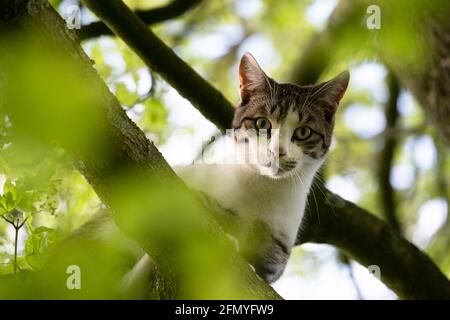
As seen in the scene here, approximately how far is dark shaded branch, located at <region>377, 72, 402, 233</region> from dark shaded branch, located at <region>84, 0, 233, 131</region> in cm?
198

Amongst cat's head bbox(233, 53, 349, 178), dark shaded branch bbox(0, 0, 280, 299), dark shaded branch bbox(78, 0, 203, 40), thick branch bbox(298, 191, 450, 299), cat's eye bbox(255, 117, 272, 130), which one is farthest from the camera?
dark shaded branch bbox(78, 0, 203, 40)

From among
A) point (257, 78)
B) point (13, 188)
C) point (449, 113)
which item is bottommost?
point (13, 188)

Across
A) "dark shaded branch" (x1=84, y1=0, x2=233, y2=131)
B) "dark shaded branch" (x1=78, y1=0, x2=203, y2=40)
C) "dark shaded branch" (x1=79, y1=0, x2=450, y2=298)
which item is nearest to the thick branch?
"dark shaded branch" (x1=79, y1=0, x2=450, y2=298)

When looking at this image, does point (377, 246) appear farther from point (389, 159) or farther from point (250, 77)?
point (389, 159)

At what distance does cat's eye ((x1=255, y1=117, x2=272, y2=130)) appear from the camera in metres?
3.36

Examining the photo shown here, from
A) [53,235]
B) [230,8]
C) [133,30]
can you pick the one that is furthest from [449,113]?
[230,8]

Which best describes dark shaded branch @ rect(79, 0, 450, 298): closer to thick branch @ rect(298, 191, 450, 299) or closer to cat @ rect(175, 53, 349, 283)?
thick branch @ rect(298, 191, 450, 299)

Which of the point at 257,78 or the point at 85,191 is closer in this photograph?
the point at 85,191

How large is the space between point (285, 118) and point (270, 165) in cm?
32

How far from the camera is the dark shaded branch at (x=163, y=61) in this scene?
3.56 metres

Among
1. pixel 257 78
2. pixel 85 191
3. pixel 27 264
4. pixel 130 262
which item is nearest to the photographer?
pixel 27 264

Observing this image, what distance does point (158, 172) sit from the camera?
2186mm

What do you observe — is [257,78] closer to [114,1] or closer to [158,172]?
[114,1]

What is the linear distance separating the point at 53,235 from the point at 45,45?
638 millimetres
